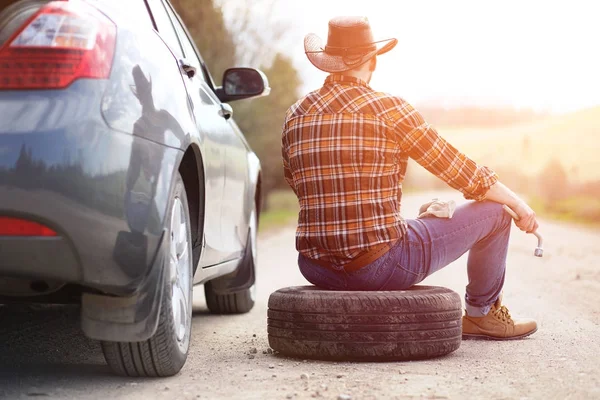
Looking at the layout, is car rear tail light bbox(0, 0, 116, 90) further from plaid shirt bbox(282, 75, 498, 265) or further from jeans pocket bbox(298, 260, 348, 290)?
jeans pocket bbox(298, 260, 348, 290)

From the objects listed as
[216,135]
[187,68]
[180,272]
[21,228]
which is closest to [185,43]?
[216,135]

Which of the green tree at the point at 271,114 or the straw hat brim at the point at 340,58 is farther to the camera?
the green tree at the point at 271,114

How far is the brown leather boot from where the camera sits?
5148 millimetres

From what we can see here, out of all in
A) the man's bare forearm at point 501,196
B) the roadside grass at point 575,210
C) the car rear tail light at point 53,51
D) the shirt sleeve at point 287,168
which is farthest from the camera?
the roadside grass at point 575,210

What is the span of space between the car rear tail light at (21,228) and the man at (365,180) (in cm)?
170

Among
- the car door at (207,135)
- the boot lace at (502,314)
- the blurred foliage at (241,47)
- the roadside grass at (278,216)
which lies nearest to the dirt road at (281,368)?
the boot lace at (502,314)

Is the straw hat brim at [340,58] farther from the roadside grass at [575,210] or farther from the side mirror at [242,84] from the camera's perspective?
the roadside grass at [575,210]

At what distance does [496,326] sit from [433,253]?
0.78 metres

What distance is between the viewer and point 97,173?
316 cm

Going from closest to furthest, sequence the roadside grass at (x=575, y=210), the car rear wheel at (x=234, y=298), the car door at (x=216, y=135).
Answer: the car door at (x=216, y=135), the car rear wheel at (x=234, y=298), the roadside grass at (x=575, y=210)

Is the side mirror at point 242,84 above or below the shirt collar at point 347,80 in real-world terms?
below

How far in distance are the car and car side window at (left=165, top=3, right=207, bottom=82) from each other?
110cm

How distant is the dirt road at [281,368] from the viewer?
364cm

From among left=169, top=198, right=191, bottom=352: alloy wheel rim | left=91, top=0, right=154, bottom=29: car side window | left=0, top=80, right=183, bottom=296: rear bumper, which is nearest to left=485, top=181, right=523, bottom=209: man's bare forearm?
left=169, top=198, right=191, bottom=352: alloy wheel rim
